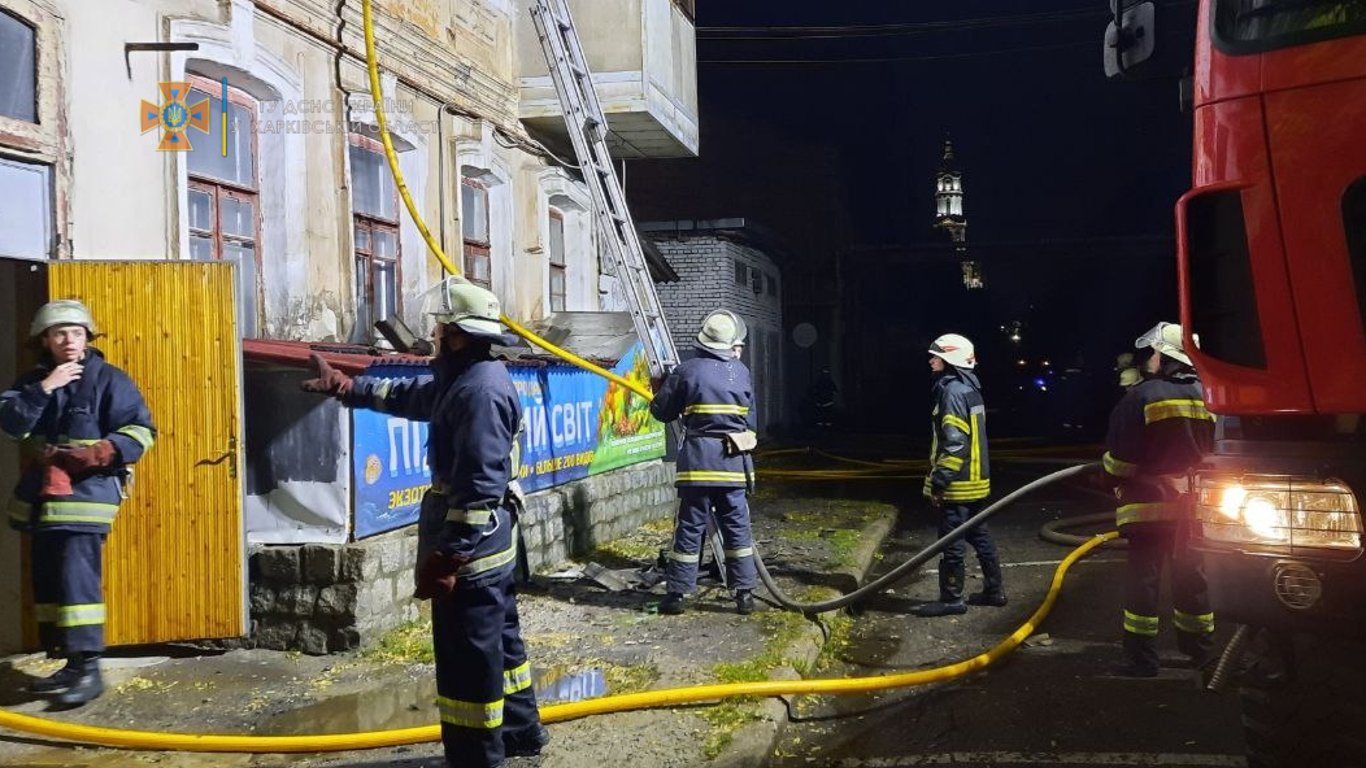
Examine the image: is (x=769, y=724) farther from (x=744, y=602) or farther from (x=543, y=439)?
(x=543, y=439)

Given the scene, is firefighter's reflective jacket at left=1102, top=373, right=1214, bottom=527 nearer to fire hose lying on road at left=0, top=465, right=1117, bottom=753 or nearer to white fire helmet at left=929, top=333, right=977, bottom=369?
fire hose lying on road at left=0, top=465, right=1117, bottom=753

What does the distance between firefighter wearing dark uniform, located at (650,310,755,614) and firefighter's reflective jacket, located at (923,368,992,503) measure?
131 cm

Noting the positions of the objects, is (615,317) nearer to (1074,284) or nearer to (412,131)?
(412,131)

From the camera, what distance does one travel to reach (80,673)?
4.85m

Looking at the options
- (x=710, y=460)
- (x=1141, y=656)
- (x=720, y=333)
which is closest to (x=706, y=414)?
(x=710, y=460)

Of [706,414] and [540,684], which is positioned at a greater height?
[706,414]

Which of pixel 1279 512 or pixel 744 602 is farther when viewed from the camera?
pixel 744 602

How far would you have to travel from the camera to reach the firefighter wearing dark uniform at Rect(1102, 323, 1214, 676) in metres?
5.27

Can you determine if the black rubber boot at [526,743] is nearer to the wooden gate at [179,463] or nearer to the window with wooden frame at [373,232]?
the wooden gate at [179,463]

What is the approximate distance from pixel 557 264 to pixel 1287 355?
9680mm

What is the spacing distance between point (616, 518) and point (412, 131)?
3.96 metres

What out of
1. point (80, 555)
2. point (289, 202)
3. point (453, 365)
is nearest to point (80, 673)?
point (80, 555)

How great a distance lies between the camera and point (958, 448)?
691 cm

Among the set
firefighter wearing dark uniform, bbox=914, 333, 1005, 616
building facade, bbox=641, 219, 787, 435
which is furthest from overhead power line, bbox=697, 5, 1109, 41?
firefighter wearing dark uniform, bbox=914, 333, 1005, 616
